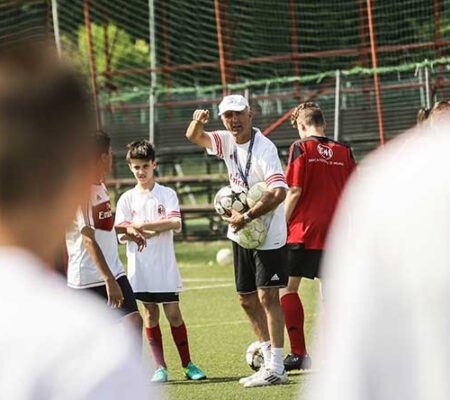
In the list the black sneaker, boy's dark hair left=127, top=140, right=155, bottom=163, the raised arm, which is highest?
the raised arm

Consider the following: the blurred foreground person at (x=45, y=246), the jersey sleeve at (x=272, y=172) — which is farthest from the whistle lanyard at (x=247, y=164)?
the blurred foreground person at (x=45, y=246)

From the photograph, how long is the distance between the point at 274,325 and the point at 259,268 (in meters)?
0.43

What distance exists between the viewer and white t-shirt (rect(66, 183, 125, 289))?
855 cm

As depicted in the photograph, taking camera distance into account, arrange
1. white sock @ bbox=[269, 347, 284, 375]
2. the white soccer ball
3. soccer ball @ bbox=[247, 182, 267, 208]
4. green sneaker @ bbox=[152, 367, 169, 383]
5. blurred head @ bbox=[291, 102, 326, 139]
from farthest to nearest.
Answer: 1. the white soccer ball
2. blurred head @ bbox=[291, 102, 326, 139]
3. green sneaker @ bbox=[152, 367, 169, 383]
4. soccer ball @ bbox=[247, 182, 267, 208]
5. white sock @ bbox=[269, 347, 284, 375]

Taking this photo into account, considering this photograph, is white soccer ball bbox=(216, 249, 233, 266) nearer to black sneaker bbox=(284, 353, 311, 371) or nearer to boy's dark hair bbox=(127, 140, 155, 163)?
black sneaker bbox=(284, 353, 311, 371)

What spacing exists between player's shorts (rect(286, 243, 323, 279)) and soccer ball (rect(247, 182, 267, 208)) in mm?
924

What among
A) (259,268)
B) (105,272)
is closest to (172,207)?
(259,268)

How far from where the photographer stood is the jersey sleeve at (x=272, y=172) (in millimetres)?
8961

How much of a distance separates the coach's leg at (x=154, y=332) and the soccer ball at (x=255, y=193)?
101cm

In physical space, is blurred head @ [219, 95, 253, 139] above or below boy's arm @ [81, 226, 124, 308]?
above


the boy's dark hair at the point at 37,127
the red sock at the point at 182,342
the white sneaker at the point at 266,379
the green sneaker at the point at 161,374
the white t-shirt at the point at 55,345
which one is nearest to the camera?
the white t-shirt at the point at 55,345

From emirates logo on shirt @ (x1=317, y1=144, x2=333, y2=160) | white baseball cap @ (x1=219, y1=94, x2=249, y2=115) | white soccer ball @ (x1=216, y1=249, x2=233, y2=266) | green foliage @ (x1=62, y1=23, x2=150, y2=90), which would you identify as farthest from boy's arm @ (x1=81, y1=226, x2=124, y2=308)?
green foliage @ (x1=62, y1=23, x2=150, y2=90)

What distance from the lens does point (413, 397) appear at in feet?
6.08

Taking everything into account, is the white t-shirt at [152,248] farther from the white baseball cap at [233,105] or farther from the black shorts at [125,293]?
the white baseball cap at [233,105]
